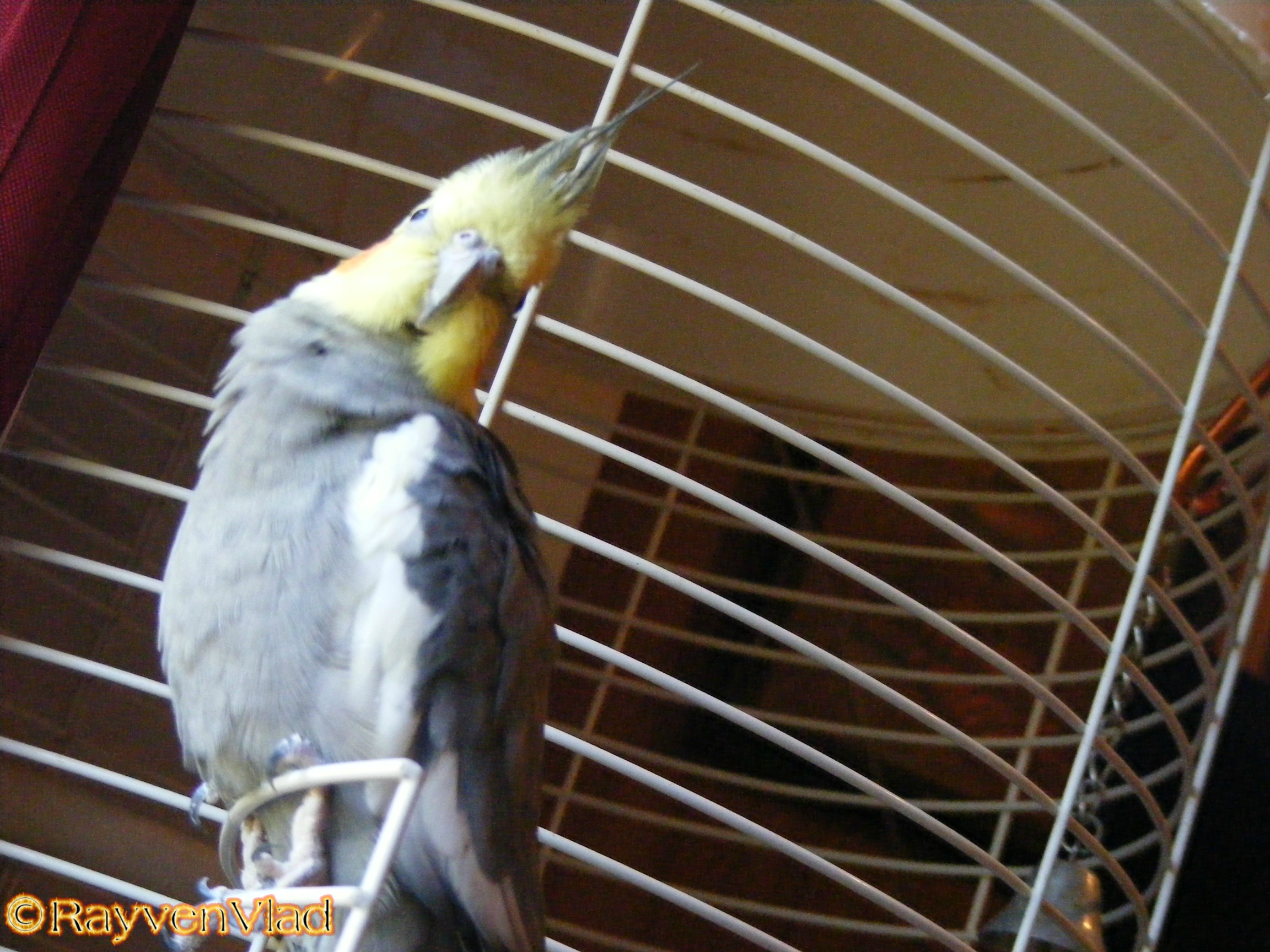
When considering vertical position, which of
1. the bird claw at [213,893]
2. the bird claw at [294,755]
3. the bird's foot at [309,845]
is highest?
the bird claw at [294,755]

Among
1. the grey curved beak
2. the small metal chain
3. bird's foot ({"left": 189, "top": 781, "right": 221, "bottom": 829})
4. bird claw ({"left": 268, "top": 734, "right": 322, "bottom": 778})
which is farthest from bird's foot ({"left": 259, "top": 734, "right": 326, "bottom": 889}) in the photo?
the small metal chain

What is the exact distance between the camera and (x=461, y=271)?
604 mm

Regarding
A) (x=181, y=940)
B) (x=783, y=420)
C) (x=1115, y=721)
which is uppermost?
(x=783, y=420)

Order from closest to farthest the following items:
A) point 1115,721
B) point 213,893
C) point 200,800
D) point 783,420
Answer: point 213,893 < point 200,800 < point 1115,721 < point 783,420

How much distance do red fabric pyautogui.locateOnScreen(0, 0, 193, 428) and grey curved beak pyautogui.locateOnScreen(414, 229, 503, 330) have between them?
235 millimetres

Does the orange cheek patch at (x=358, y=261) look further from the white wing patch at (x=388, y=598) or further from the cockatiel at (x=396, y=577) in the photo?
the white wing patch at (x=388, y=598)

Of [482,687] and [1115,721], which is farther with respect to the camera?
[1115,721]

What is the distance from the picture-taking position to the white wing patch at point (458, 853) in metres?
0.56

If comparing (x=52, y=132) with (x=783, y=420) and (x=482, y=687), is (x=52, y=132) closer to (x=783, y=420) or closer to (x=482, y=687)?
(x=482, y=687)

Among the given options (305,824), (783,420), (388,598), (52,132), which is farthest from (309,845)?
(783,420)

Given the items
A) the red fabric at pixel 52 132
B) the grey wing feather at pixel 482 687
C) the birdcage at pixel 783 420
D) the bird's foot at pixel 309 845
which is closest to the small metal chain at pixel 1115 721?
the birdcage at pixel 783 420

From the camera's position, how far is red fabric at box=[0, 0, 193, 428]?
2.14ft

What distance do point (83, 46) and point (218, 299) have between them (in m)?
0.41

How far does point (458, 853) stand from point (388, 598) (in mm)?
129
